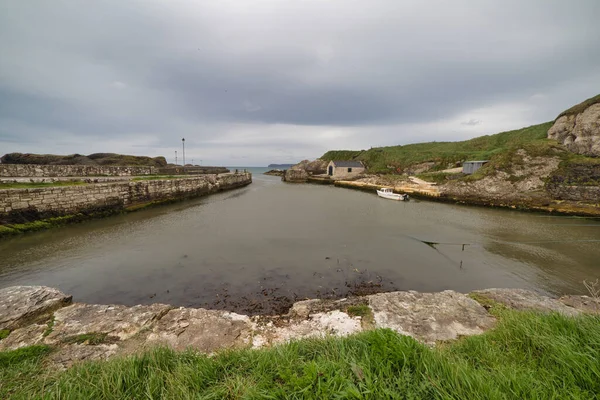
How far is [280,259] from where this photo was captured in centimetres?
1057

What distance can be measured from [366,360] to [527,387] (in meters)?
1.50

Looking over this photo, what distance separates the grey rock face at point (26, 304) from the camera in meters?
4.76

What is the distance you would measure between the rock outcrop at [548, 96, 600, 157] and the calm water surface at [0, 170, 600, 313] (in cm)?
2139

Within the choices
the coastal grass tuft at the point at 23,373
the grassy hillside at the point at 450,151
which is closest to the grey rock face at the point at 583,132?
the grassy hillside at the point at 450,151

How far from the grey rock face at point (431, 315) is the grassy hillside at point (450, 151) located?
50639 millimetres

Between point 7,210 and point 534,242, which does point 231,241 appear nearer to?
point 7,210

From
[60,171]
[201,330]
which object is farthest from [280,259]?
[60,171]

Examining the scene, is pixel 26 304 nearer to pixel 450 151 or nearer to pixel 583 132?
pixel 583 132

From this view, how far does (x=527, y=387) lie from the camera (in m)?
2.10

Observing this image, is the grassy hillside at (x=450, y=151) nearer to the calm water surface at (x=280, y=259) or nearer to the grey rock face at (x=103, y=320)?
the calm water surface at (x=280, y=259)

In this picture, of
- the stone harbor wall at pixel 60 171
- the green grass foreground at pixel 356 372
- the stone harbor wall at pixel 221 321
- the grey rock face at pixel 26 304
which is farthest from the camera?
the stone harbor wall at pixel 60 171

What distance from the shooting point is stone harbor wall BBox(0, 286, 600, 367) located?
14.1ft

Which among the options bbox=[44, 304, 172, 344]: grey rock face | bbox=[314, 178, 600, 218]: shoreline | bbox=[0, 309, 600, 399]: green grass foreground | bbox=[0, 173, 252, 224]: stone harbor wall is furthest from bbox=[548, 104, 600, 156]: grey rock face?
bbox=[0, 173, 252, 224]: stone harbor wall

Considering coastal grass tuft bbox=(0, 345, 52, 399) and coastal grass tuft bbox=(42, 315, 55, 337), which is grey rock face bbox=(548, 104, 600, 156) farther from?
coastal grass tuft bbox=(42, 315, 55, 337)
